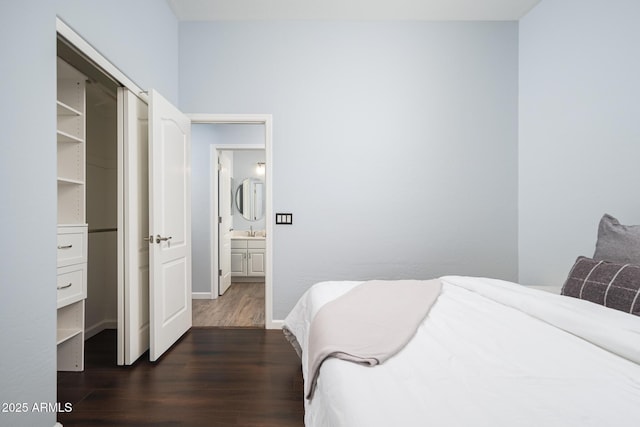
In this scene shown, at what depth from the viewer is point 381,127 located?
321cm

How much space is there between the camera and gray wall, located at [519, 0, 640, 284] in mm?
2186

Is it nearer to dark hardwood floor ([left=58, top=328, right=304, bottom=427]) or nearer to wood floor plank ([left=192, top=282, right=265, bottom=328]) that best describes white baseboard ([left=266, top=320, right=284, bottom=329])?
wood floor plank ([left=192, top=282, right=265, bottom=328])

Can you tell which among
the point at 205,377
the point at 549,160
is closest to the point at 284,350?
the point at 205,377

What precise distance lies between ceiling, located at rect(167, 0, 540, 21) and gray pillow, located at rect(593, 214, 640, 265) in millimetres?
2262

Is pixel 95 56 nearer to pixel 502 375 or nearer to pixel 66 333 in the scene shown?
pixel 66 333

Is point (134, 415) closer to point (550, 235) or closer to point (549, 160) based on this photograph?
point (550, 235)

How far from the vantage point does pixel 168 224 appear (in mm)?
2654

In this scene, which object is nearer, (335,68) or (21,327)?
(21,327)

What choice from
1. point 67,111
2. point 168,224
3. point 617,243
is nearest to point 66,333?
point 168,224

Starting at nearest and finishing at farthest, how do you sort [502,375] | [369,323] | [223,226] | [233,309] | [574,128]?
[502,375] < [369,323] < [574,128] < [233,309] < [223,226]

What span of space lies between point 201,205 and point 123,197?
2.04 meters

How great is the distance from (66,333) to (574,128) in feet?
13.3

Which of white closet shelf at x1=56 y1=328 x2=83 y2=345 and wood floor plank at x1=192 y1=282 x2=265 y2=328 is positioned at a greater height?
white closet shelf at x1=56 y1=328 x2=83 y2=345

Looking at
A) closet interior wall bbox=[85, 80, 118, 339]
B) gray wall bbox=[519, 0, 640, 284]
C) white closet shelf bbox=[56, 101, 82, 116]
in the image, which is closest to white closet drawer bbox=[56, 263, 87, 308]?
closet interior wall bbox=[85, 80, 118, 339]
